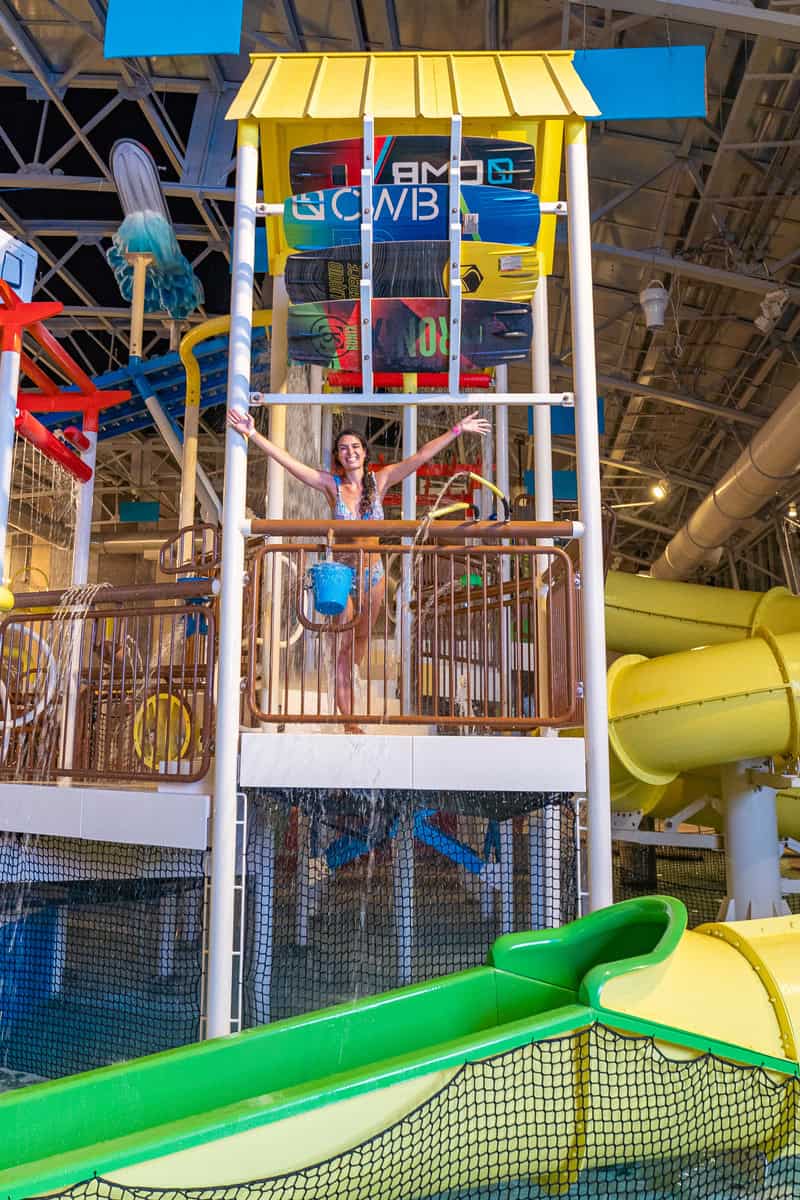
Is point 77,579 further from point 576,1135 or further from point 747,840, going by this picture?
point 576,1135

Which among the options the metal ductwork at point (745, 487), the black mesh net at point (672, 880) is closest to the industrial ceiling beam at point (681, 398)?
the metal ductwork at point (745, 487)

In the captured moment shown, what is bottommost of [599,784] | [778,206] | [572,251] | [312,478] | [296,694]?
[599,784]

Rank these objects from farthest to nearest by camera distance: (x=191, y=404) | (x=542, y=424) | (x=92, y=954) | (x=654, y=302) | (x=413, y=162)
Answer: (x=654, y=302) < (x=191, y=404) < (x=92, y=954) < (x=542, y=424) < (x=413, y=162)

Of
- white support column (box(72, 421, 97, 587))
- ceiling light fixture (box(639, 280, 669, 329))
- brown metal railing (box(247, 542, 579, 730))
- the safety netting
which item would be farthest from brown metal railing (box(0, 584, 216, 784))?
ceiling light fixture (box(639, 280, 669, 329))

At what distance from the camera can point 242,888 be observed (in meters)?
3.86

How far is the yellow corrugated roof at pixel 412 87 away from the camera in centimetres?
416

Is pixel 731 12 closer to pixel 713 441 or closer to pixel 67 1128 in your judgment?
pixel 67 1128

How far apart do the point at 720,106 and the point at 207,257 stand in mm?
6623

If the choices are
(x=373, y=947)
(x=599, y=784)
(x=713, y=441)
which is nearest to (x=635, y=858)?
(x=373, y=947)

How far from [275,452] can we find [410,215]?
46.0 inches

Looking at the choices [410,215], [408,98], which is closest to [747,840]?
[410,215]

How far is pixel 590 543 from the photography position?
408cm

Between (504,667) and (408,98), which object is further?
(504,667)

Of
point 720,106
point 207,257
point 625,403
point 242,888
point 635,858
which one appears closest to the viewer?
point 242,888
